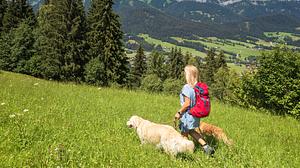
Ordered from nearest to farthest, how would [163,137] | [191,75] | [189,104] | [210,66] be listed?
[163,137], [189,104], [191,75], [210,66]

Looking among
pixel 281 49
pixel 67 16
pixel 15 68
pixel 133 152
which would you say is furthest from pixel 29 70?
pixel 133 152

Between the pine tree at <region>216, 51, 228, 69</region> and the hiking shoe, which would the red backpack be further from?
the pine tree at <region>216, 51, 228, 69</region>

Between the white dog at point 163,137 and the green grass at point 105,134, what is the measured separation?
0.64 feet

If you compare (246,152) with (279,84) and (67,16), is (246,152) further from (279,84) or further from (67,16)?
(67,16)

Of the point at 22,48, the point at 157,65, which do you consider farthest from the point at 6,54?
the point at 157,65

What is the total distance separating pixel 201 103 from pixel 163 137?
1.15 meters

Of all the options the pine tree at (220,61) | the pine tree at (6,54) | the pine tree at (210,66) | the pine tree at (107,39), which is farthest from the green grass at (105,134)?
the pine tree at (220,61)

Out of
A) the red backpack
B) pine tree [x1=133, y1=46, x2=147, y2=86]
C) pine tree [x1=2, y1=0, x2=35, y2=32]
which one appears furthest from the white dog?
pine tree [x1=133, y1=46, x2=147, y2=86]

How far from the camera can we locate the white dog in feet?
22.8

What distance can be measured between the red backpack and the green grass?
2.81ft

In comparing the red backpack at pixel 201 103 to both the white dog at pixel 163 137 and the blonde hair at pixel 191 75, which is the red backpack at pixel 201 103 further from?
the white dog at pixel 163 137

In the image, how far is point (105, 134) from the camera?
8680mm

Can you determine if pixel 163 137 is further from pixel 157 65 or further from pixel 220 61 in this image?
pixel 220 61

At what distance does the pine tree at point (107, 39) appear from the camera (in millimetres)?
50031
